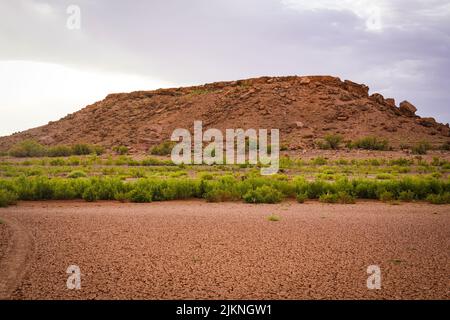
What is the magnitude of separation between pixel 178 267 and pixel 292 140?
3906 cm

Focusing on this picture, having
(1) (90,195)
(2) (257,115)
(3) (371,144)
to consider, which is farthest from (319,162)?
(1) (90,195)

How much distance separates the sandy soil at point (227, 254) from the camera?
490 cm

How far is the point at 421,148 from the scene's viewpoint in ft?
127

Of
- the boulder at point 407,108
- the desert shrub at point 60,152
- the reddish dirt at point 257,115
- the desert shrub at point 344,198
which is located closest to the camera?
the desert shrub at point 344,198

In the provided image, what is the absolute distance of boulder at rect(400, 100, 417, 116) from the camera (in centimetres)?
5119

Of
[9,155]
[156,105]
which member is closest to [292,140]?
[156,105]

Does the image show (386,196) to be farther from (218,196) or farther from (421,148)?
(421,148)

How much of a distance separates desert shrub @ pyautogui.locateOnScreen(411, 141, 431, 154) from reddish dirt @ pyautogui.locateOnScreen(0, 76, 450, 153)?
236cm

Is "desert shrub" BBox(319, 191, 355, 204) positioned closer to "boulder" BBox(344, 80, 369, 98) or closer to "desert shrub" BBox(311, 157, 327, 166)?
"desert shrub" BBox(311, 157, 327, 166)

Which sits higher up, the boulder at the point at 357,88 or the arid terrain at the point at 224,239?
the boulder at the point at 357,88

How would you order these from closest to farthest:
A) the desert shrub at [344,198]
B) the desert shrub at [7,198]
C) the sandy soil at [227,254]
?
the sandy soil at [227,254] → the desert shrub at [7,198] → the desert shrub at [344,198]

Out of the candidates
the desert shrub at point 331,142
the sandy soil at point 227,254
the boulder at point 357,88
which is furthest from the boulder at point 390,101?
the sandy soil at point 227,254

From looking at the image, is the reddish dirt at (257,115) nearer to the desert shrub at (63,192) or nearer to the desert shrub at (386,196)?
the desert shrub at (386,196)

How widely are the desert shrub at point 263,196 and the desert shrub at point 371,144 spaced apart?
29.4m
